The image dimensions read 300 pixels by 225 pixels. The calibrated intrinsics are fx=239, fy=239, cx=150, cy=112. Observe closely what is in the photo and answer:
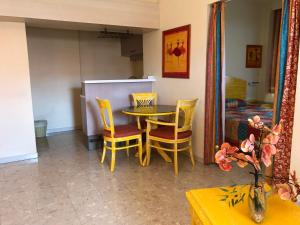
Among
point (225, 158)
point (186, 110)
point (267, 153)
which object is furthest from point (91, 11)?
point (267, 153)

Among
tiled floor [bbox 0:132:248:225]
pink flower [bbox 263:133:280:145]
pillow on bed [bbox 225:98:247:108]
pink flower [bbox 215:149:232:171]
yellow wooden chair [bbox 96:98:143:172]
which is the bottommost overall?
tiled floor [bbox 0:132:248:225]

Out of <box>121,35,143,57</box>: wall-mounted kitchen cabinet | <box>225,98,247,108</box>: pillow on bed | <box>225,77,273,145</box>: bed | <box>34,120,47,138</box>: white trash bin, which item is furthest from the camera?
<box>121,35,143,57</box>: wall-mounted kitchen cabinet

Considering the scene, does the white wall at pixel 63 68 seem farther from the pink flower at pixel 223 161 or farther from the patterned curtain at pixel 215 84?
the pink flower at pixel 223 161

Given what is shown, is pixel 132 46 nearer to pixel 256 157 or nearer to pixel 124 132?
pixel 124 132

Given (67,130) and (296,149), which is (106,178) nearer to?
(296,149)

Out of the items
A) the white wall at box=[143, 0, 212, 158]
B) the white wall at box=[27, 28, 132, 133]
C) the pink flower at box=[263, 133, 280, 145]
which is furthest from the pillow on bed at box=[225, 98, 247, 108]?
the pink flower at box=[263, 133, 280, 145]

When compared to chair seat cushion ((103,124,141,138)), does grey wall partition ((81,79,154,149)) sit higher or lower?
higher

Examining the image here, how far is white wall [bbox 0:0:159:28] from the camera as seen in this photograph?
2.94 metres

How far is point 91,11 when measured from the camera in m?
3.41

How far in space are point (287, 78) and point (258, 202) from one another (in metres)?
1.27

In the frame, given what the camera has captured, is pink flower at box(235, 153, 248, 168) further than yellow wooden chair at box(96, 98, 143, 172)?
No

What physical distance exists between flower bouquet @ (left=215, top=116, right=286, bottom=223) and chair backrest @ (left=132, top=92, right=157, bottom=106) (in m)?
2.68

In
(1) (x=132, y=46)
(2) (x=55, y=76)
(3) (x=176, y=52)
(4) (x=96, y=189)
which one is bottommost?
(4) (x=96, y=189)

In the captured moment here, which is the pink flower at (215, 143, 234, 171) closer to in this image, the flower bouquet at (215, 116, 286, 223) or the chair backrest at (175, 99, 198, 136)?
the flower bouquet at (215, 116, 286, 223)
